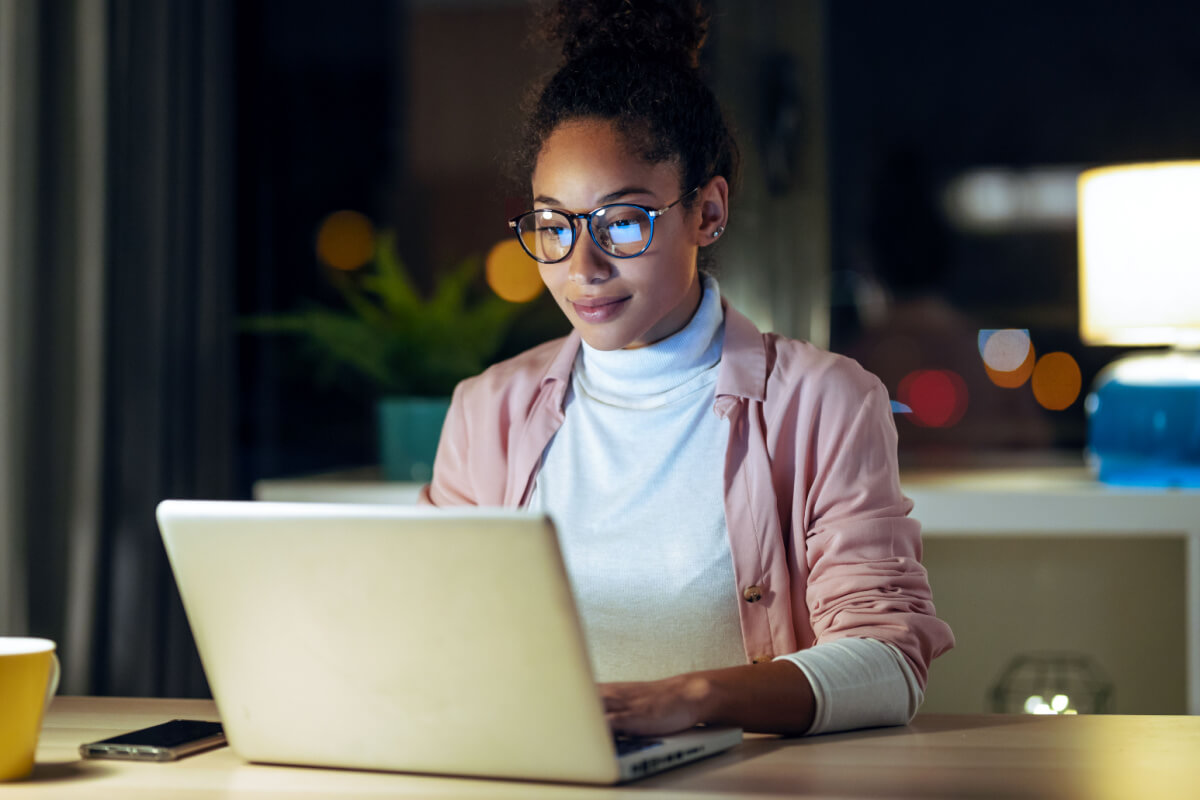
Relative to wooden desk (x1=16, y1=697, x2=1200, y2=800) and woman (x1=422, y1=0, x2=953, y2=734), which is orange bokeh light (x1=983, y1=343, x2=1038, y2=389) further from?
wooden desk (x1=16, y1=697, x2=1200, y2=800)

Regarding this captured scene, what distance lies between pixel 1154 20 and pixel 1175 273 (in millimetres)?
794

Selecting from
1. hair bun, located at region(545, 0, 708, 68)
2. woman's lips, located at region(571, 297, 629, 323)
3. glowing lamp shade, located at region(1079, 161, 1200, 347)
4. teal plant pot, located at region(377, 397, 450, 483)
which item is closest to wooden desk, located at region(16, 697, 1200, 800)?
woman's lips, located at region(571, 297, 629, 323)

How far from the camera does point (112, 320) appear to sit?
8.18ft

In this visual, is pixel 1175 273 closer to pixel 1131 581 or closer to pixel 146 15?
pixel 1131 581

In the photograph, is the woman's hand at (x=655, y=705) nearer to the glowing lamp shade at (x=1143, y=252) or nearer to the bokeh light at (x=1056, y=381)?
the glowing lamp shade at (x=1143, y=252)

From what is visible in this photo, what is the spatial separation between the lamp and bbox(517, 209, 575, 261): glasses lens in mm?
1275

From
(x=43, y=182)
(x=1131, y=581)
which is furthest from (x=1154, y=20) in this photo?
(x=43, y=182)

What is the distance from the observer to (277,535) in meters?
0.80

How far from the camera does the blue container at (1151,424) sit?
2.19m

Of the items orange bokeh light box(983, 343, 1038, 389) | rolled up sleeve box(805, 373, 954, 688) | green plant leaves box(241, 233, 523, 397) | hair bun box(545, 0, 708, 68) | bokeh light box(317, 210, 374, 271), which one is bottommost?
rolled up sleeve box(805, 373, 954, 688)

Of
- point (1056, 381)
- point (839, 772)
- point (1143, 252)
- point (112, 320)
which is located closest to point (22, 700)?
point (839, 772)

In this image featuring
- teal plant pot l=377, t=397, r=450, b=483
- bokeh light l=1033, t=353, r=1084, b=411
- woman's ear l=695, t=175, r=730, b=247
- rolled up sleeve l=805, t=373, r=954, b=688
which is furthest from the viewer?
bokeh light l=1033, t=353, r=1084, b=411

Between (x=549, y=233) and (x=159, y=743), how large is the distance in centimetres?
61

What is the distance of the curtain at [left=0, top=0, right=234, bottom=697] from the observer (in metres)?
2.24
